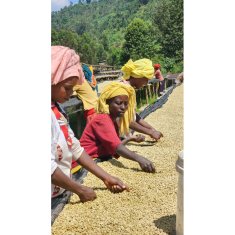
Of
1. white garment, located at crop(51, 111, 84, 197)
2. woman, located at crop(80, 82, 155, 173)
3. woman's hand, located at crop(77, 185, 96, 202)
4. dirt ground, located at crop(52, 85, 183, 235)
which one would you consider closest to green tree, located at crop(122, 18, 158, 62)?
woman, located at crop(80, 82, 155, 173)

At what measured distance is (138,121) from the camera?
508 centimetres

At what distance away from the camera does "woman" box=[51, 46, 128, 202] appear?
226 centimetres

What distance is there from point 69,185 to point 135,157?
1.29m

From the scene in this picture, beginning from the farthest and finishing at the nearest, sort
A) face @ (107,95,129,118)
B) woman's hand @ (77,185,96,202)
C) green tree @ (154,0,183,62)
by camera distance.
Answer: green tree @ (154,0,183,62) < face @ (107,95,129,118) < woman's hand @ (77,185,96,202)

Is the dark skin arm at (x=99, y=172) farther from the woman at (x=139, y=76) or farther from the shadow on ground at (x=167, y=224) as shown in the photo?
the woman at (x=139, y=76)

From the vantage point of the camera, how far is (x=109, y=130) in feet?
12.0

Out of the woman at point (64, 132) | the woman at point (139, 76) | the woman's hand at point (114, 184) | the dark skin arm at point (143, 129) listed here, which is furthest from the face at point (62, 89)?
the dark skin arm at point (143, 129)

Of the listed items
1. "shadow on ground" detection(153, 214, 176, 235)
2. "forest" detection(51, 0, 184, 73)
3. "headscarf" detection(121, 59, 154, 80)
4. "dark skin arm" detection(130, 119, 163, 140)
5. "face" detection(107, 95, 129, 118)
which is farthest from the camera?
"dark skin arm" detection(130, 119, 163, 140)

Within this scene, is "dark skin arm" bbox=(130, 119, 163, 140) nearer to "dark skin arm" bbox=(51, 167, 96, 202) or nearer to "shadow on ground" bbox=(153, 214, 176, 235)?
"dark skin arm" bbox=(51, 167, 96, 202)

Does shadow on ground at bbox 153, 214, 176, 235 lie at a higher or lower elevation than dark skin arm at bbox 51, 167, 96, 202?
lower

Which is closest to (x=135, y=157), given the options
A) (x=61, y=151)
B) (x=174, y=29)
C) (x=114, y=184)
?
(x=114, y=184)

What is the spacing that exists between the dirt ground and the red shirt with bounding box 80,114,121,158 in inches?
6.3

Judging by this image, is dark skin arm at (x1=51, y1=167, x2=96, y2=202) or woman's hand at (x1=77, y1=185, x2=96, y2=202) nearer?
dark skin arm at (x1=51, y1=167, x2=96, y2=202)
